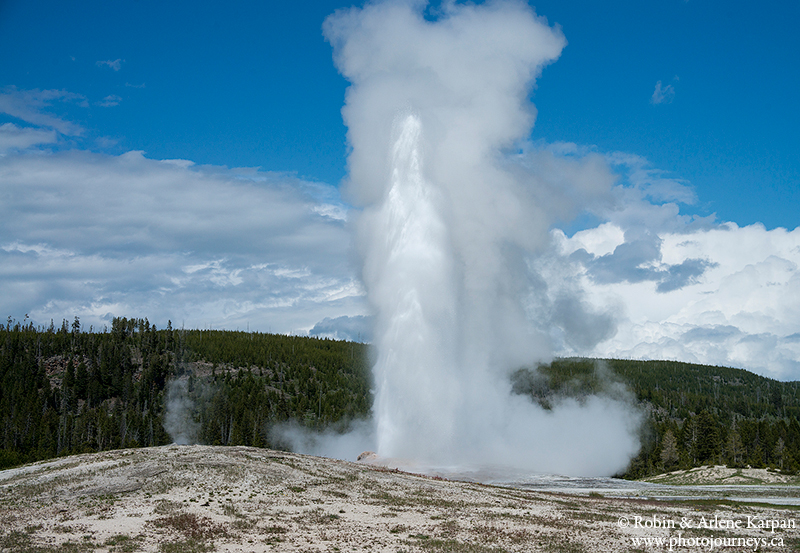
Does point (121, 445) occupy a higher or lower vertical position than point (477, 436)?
lower

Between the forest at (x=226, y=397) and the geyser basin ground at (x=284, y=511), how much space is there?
1601 inches

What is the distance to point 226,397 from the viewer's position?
132 meters

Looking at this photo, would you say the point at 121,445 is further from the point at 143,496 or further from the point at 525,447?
the point at 143,496

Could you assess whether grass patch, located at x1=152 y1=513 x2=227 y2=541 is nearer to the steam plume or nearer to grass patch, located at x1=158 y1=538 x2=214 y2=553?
grass patch, located at x1=158 y1=538 x2=214 y2=553

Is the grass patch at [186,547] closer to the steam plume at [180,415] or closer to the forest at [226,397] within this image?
the forest at [226,397]

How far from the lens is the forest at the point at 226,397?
105 metres

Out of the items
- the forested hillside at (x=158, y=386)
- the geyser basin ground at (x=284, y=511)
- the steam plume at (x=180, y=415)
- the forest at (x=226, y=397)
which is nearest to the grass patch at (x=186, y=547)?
the geyser basin ground at (x=284, y=511)

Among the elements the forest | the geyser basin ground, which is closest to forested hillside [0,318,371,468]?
the forest

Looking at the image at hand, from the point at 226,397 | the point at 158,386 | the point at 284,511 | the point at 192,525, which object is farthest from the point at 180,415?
the point at 192,525

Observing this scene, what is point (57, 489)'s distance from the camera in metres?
31.7

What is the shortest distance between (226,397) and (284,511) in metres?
109

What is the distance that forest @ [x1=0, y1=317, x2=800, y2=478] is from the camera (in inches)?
4131

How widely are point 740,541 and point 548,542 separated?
8383 millimetres

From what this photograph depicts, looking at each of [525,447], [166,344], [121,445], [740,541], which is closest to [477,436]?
[525,447]
